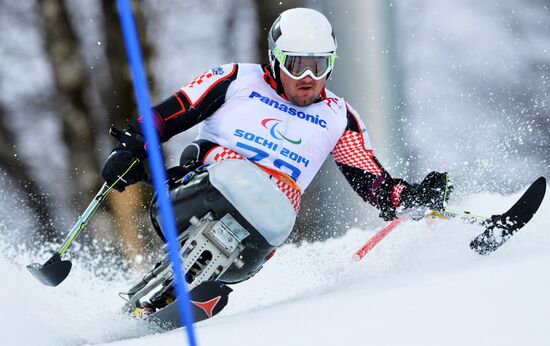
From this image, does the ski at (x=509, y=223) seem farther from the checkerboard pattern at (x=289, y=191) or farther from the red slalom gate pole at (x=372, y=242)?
the checkerboard pattern at (x=289, y=191)

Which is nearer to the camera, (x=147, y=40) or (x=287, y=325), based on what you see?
(x=287, y=325)

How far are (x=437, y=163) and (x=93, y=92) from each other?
411 centimetres

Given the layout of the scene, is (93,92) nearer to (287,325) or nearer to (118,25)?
(118,25)

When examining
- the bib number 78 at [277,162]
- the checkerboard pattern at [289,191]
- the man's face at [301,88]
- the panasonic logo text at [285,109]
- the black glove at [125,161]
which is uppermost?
the man's face at [301,88]

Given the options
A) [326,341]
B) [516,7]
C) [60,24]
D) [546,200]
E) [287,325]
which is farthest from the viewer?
[60,24]

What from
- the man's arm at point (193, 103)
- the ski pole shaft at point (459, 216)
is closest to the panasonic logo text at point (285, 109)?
the man's arm at point (193, 103)

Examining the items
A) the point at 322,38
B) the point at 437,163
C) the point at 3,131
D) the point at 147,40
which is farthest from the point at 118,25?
the point at 322,38

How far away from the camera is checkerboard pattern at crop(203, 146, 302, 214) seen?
3798 mm

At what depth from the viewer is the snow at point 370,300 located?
2.05m

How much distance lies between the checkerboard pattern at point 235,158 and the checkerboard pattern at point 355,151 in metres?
0.35

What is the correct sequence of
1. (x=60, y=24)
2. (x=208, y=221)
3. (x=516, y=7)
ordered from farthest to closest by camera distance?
1. (x=60, y=24)
2. (x=516, y=7)
3. (x=208, y=221)

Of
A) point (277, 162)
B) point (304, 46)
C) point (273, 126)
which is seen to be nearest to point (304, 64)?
point (304, 46)

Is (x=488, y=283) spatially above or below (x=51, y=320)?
above

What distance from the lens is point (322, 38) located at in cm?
377
